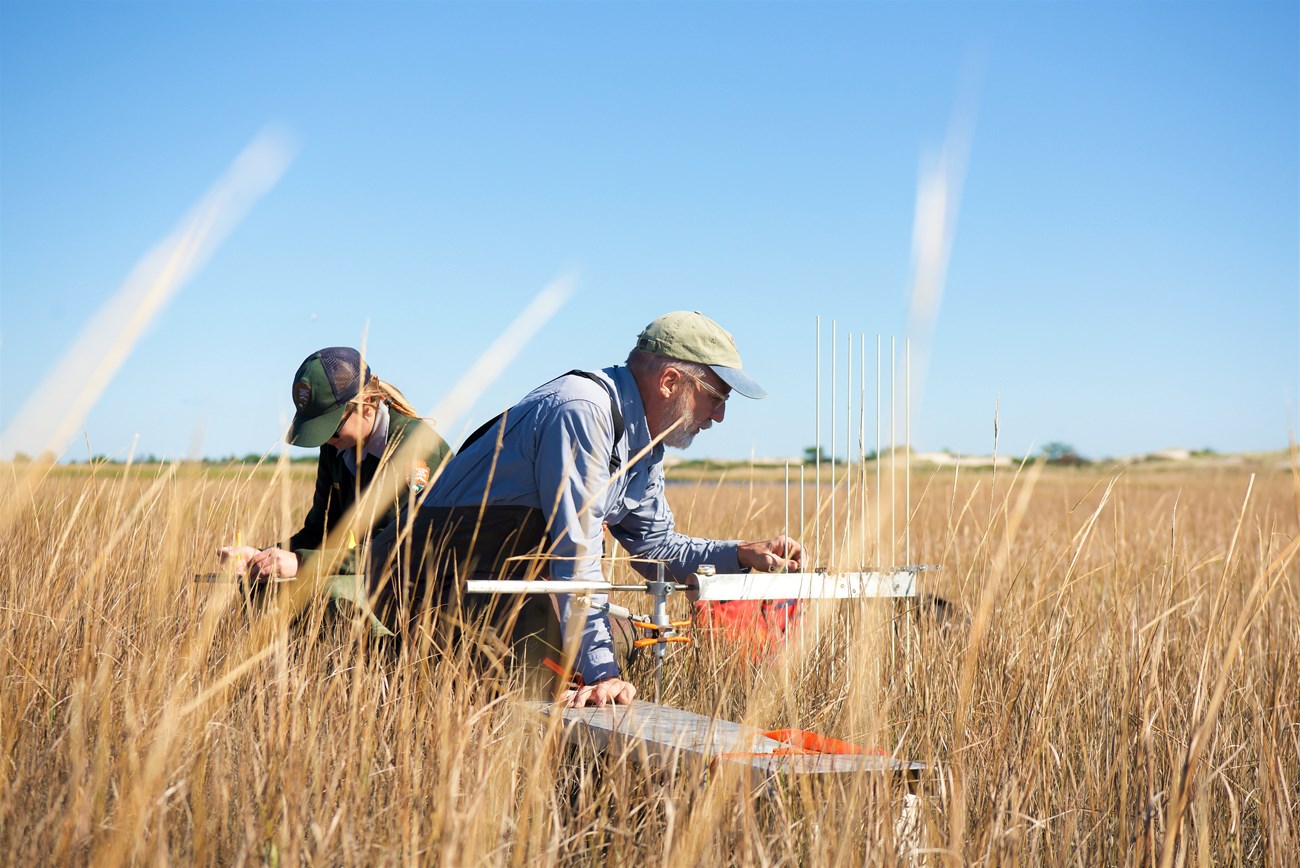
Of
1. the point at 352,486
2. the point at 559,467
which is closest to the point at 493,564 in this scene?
the point at 559,467

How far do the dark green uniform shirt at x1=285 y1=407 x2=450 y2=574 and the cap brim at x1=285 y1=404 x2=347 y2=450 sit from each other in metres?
0.17

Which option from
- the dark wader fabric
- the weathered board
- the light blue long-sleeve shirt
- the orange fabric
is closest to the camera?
the weathered board

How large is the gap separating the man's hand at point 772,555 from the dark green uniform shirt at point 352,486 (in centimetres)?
102

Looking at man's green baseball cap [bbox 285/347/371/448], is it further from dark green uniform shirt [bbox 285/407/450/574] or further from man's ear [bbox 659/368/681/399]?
man's ear [bbox 659/368/681/399]

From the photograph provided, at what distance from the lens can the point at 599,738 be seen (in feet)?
7.35

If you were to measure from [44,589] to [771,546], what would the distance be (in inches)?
79.1

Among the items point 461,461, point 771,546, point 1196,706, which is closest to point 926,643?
point 771,546

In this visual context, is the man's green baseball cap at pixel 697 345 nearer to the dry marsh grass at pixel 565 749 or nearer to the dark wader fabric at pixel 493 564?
the dark wader fabric at pixel 493 564

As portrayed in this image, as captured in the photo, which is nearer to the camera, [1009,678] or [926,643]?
[1009,678]

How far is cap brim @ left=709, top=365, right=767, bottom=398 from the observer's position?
296 centimetres

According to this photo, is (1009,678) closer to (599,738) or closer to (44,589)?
(599,738)

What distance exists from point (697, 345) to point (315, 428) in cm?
120

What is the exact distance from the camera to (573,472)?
8.83 ft

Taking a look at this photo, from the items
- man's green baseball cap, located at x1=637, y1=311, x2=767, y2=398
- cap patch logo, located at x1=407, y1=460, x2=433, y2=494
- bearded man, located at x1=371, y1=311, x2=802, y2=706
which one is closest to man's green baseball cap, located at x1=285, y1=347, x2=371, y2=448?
cap patch logo, located at x1=407, y1=460, x2=433, y2=494
